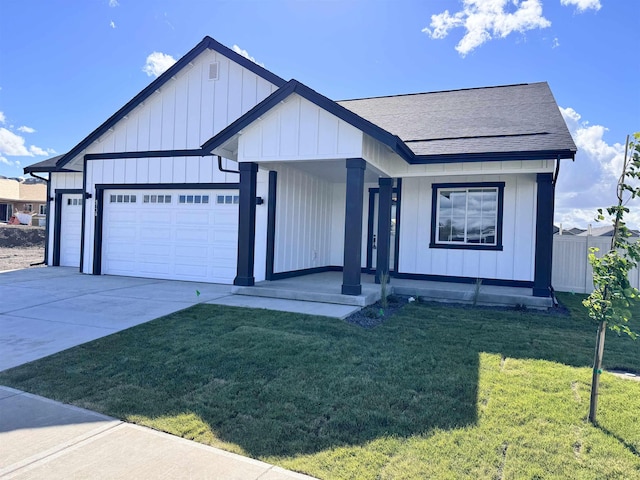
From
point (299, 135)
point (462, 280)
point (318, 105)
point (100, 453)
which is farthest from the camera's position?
point (462, 280)

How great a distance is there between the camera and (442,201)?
10.6 meters

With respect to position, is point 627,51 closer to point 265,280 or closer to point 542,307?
point 542,307

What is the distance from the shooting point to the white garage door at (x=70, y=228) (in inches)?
557

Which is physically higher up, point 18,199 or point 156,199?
point 18,199

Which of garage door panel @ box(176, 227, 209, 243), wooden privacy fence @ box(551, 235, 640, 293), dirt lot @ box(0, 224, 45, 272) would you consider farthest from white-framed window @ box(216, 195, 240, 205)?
dirt lot @ box(0, 224, 45, 272)

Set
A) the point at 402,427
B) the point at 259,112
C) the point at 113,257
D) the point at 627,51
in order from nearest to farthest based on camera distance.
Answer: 1. the point at 402,427
2. the point at 259,112
3. the point at 627,51
4. the point at 113,257

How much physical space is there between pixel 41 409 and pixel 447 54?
45.7 feet

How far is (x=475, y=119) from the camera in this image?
1074 centimetres

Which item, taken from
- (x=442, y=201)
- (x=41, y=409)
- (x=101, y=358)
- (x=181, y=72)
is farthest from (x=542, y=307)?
(x=181, y=72)

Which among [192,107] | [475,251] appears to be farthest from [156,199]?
[475,251]

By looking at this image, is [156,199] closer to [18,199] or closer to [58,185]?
[58,185]

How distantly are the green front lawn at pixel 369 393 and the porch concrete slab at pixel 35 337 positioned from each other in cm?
27

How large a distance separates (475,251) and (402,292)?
6.96 feet

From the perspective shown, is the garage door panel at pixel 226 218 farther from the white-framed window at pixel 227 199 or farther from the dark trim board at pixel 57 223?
the dark trim board at pixel 57 223
